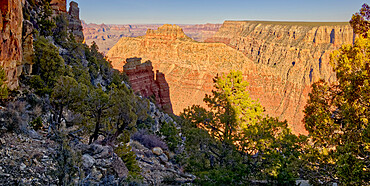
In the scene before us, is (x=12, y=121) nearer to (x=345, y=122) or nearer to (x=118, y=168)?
(x=118, y=168)

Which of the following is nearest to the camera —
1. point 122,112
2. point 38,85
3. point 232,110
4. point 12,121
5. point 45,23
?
point 12,121

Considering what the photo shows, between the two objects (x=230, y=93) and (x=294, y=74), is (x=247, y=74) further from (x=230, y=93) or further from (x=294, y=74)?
(x=230, y=93)

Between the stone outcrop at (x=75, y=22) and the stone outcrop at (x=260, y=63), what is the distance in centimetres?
4245

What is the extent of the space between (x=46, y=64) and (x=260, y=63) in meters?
84.5

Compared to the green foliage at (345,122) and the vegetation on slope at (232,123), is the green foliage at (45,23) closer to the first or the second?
the vegetation on slope at (232,123)

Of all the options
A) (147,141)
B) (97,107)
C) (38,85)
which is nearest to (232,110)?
(147,141)

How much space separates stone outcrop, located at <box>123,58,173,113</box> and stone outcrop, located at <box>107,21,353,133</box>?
1875cm

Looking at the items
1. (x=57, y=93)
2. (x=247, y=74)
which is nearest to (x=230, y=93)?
(x=57, y=93)

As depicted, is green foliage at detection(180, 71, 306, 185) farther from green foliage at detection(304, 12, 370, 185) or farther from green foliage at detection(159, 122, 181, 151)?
green foliage at detection(159, 122, 181, 151)

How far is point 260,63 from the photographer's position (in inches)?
3526

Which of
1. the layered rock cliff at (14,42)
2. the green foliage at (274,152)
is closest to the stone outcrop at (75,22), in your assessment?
the layered rock cliff at (14,42)

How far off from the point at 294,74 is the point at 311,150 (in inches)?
4123

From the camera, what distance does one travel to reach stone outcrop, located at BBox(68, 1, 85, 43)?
31.7 meters

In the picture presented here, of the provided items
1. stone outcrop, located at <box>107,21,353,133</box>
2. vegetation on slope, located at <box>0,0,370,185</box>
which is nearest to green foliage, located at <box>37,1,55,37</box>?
vegetation on slope, located at <box>0,0,370,185</box>
